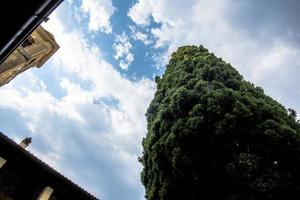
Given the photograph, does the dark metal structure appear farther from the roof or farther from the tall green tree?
the tall green tree

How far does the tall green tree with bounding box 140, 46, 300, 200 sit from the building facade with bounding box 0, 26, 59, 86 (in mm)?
13956

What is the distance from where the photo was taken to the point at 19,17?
2.78 meters

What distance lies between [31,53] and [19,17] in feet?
86.8

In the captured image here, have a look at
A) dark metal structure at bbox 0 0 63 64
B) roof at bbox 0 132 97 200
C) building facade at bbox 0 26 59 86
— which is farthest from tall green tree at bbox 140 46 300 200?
building facade at bbox 0 26 59 86

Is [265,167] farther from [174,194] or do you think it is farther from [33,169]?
[33,169]

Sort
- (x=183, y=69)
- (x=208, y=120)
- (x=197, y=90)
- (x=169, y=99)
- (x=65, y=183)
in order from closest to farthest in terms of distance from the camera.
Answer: (x=65, y=183) < (x=208, y=120) < (x=197, y=90) < (x=169, y=99) < (x=183, y=69)

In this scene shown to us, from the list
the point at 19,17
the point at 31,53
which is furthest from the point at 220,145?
the point at 31,53

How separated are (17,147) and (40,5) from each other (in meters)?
9.90

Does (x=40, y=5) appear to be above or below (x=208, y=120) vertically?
below

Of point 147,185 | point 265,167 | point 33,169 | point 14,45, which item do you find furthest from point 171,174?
point 14,45

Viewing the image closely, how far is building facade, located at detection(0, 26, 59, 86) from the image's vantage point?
2512cm

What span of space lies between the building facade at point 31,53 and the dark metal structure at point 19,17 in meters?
22.4

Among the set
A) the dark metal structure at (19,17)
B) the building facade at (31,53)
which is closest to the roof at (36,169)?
the dark metal structure at (19,17)

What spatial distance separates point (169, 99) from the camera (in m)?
19.5
